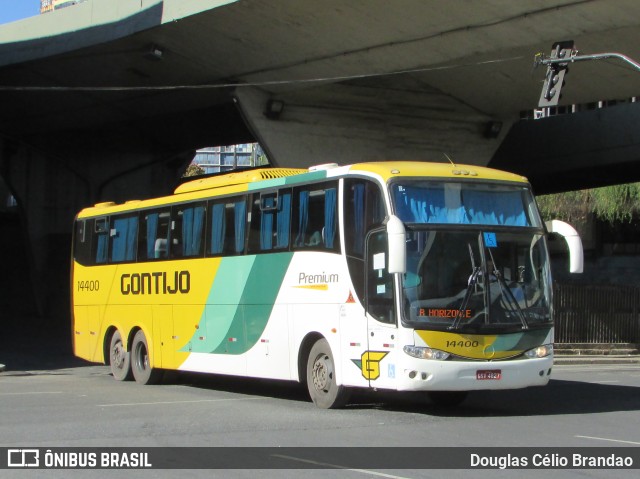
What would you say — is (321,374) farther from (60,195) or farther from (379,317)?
(60,195)

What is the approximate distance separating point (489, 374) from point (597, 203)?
3448 centimetres

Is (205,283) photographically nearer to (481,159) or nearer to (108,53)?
(108,53)

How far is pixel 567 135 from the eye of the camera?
3794cm

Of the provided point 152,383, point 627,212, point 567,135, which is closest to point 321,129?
point 567,135

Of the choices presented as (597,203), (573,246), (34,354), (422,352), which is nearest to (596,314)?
(597,203)

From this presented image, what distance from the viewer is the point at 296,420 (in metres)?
13.2

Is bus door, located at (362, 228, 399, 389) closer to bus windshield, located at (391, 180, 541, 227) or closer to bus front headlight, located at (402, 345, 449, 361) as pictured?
bus front headlight, located at (402, 345, 449, 361)

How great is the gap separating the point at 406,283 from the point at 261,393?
5.68 metres

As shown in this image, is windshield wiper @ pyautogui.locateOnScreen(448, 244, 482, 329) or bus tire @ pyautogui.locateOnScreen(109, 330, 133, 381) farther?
bus tire @ pyautogui.locateOnScreen(109, 330, 133, 381)

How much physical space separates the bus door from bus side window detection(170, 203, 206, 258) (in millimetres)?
5145

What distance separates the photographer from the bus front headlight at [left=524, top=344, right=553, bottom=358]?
548 inches

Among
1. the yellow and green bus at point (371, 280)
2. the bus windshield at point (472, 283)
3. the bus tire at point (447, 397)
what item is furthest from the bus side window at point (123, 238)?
the bus windshield at point (472, 283)

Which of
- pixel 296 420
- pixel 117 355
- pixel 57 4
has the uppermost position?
pixel 57 4

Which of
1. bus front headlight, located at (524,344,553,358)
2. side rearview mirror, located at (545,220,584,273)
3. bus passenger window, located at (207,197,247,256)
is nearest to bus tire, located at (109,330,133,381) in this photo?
bus passenger window, located at (207,197,247,256)
